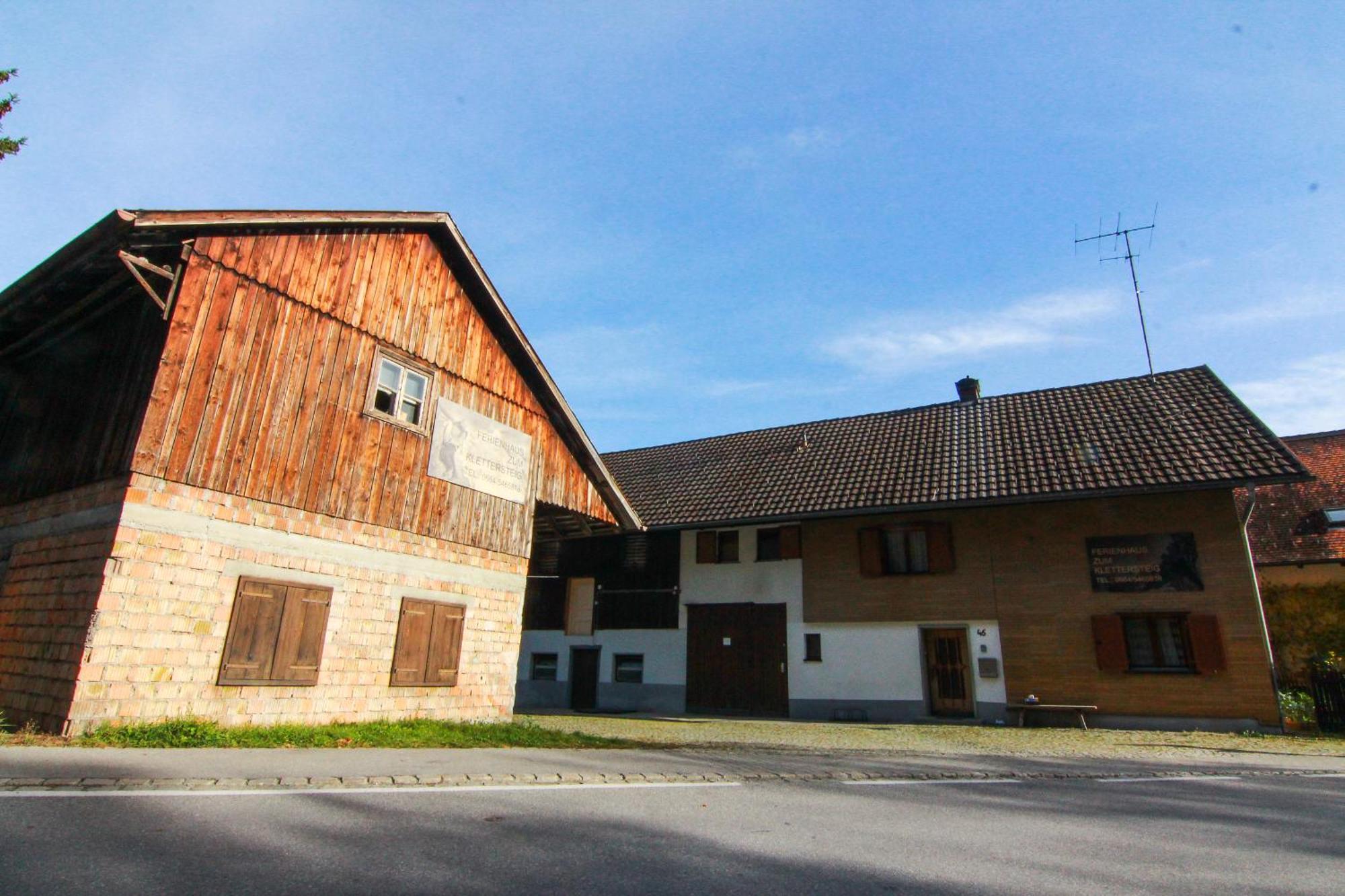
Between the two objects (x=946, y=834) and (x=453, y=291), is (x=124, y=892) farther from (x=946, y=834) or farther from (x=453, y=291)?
(x=453, y=291)

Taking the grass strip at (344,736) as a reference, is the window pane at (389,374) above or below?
above

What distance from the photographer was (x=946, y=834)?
5.69m

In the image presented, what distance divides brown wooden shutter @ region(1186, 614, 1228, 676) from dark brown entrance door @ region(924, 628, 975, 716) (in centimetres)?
465

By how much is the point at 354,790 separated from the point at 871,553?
606 inches

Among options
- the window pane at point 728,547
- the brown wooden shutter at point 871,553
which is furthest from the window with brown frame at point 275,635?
the brown wooden shutter at point 871,553

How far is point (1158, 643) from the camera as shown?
54.2 ft

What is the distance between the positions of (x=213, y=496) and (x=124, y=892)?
7.38m

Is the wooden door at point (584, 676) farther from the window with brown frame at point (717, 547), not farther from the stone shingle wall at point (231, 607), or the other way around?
the stone shingle wall at point (231, 607)

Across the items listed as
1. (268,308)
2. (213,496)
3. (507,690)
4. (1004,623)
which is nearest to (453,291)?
(268,308)

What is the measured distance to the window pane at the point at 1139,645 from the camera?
54.2ft

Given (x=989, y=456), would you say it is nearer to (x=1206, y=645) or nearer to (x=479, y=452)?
(x=1206, y=645)

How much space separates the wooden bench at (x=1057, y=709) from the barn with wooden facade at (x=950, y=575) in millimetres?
239

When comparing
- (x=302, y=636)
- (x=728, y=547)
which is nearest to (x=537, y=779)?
(x=302, y=636)

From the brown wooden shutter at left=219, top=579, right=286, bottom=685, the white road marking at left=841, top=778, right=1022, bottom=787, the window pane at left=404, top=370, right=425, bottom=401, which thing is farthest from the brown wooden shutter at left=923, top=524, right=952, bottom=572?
the brown wooden shutter at left=219, top=579, right=286, bottom=685
